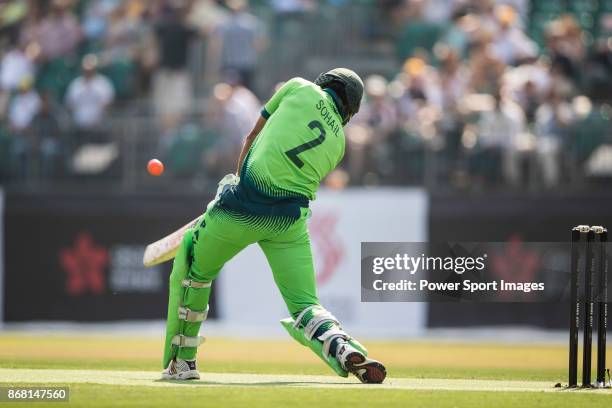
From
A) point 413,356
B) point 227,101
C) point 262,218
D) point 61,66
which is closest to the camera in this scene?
point 262,218

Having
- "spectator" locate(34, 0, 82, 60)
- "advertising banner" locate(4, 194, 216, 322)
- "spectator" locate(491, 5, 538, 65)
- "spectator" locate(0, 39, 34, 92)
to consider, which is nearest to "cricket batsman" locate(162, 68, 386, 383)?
"advertising banner" locate(4, 194, 216, 322)

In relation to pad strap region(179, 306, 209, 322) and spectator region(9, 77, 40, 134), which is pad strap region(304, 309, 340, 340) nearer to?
pad strap region(179, 306, 209, 322)

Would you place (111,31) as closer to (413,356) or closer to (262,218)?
(413,356)

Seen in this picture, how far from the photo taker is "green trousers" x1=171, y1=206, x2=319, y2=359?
8.77 meters

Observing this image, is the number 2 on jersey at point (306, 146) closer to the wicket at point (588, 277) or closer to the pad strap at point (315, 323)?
the pad strap at point (315, 323)

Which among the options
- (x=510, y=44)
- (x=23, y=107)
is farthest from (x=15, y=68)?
(x=510, y=44)

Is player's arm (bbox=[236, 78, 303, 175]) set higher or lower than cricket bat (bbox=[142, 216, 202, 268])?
higher

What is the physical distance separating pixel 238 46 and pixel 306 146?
36.8 ft

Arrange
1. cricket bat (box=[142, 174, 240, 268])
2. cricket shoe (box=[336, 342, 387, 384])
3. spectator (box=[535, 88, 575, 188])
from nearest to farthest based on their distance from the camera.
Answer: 1. cricket shoe (box=[336, 342, 387, 384])
2. cricket bat (box=[142, 174, 240, 268])
3. spectator (box=[535, 88, 575, 188])

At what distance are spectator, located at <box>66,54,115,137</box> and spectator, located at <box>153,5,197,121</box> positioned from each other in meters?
0.82

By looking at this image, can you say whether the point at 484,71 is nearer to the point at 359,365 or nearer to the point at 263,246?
the point at 263,246

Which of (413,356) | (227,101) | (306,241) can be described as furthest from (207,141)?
(306,241)

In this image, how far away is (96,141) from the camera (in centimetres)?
1841

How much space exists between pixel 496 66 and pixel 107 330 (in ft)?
23.0
